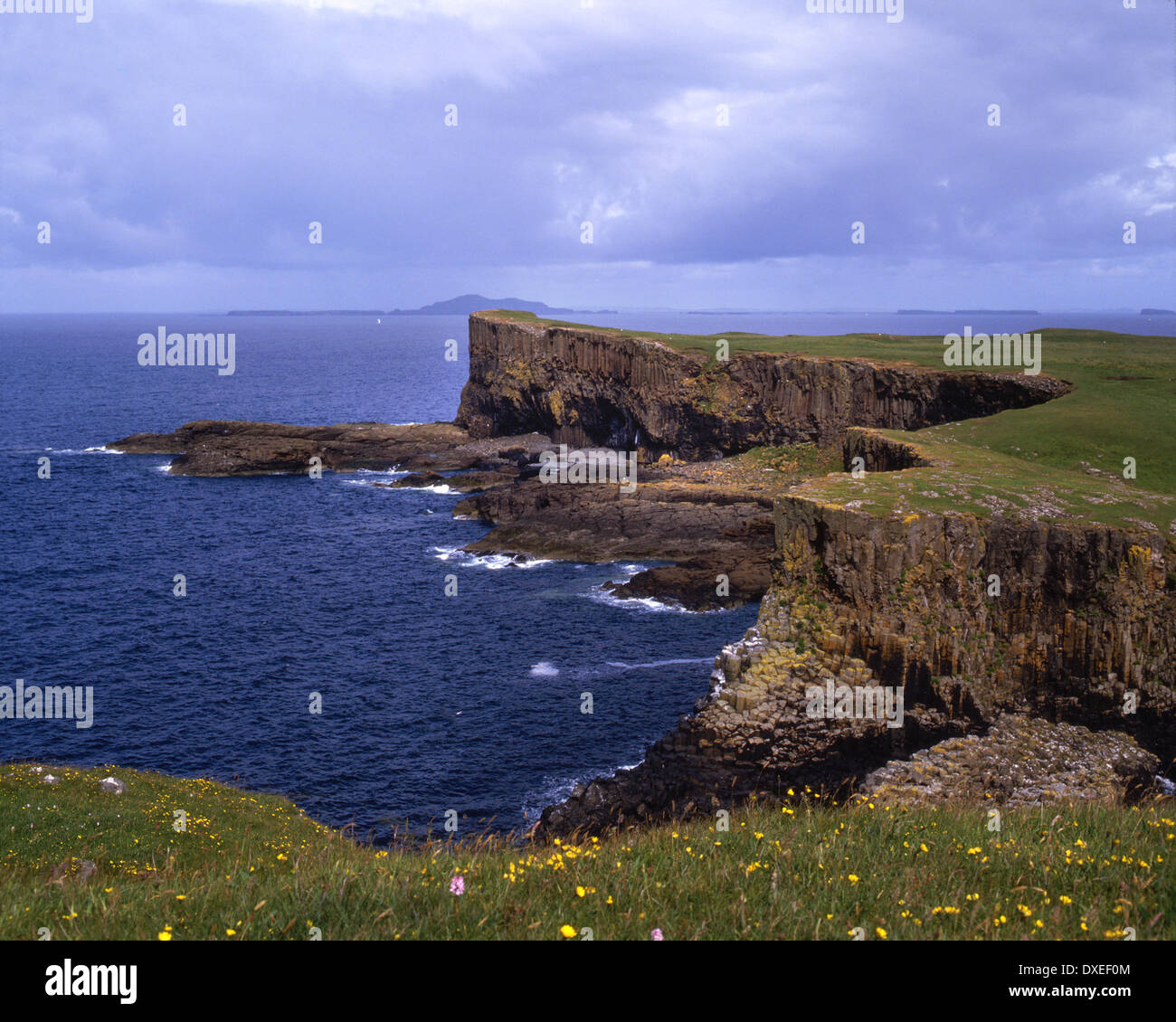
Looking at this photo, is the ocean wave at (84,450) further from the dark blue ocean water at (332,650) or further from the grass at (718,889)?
the grass at (718,889)

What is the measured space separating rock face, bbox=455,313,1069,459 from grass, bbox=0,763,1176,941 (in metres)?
65.6

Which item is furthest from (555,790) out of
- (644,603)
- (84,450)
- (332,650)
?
(84,450)

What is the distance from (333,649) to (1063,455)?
4136cm

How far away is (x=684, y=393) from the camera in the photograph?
3529 inches

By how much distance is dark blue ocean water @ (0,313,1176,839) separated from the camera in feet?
119

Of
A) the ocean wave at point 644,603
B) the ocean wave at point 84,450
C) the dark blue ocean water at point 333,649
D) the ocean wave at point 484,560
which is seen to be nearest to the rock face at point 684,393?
the dark blue ocean water at point 333,649

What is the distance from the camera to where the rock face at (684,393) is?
74.4 metres

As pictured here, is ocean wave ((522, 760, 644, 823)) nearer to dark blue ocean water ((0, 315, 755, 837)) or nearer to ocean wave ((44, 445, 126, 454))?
dark blue ocean water ((0, 315, 755, 837))

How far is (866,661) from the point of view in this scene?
119ft

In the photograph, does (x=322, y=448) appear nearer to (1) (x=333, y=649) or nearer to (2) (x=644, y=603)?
(1) (x=333, y=649)

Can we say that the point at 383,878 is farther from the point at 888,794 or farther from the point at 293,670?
the point at 293,670

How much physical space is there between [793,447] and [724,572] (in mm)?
29260

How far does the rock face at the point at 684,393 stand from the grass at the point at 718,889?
6557 centimetres

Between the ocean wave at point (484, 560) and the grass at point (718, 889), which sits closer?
the grass at point (718, 889)
